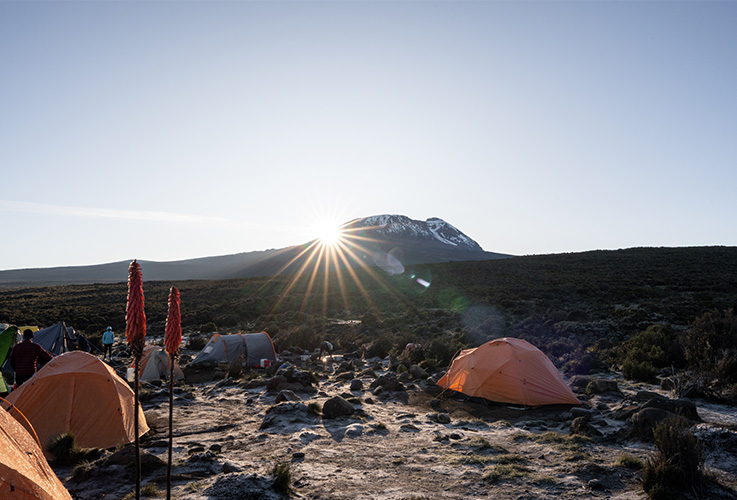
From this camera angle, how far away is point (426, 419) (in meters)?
10.6

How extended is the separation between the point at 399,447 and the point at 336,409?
2481 millimetres

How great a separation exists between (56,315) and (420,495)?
38560 mm

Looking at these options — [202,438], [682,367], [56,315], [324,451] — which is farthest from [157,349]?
[56,315]

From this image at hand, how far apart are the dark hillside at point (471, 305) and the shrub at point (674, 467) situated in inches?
338

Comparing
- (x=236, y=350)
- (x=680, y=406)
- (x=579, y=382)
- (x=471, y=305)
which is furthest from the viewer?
(x=471, y=305)

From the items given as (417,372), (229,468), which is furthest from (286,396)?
(417,372)

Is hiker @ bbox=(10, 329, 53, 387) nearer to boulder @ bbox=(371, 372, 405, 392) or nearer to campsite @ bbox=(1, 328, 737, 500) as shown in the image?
campsite @ bbox=(1, 328, 737, 500)

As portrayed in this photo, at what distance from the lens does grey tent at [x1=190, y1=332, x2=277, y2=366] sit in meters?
17.3

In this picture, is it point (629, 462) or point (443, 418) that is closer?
point (629, 462)

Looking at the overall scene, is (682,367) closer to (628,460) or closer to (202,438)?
(628,460)

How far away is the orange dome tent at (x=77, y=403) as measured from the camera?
808cm

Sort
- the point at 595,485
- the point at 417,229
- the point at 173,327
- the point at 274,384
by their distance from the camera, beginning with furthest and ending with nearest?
the point at 417,229 → the point at 274,384 → the point at 595,485 → the point at 173,327

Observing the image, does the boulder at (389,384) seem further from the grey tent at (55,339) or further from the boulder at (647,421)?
the grey tent at (55,339)

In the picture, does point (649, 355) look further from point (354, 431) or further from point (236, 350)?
point (236, 350)
